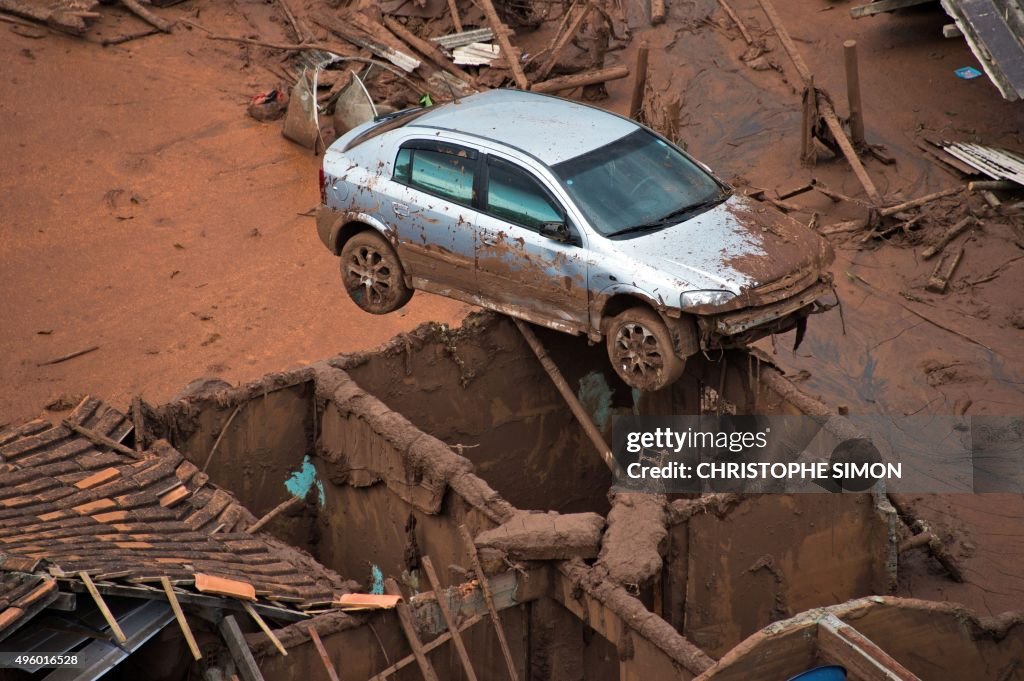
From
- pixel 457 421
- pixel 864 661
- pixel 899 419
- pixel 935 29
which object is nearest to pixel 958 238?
pixel 899 419

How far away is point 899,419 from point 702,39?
29.7 feet

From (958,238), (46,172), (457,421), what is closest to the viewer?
(457,421)

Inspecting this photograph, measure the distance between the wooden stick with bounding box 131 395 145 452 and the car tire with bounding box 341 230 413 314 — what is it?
9.11 ft

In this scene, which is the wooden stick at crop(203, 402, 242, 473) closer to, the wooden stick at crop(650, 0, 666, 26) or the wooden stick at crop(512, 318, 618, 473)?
the wooden stick at crop(512, 318, 618, 473)

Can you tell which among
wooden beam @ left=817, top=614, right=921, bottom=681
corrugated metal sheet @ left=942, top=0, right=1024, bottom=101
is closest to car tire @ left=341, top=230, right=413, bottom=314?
wooden beam @ left=817, top=614, right=921, bottom=681

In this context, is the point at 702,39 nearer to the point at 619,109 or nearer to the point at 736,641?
the point at 619,109

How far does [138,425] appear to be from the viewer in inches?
489

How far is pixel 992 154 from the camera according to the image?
20.2 metres

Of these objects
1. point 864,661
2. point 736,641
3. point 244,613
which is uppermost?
point 864,661

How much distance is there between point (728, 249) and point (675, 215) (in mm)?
702

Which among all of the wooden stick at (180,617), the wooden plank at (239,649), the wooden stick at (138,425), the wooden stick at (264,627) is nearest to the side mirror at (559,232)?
the wooden stick at (138,425)

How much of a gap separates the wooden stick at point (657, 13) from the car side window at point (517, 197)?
1132 cm

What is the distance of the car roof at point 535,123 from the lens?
43.9ft

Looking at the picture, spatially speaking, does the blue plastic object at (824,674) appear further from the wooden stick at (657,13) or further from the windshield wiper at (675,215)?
the wooden stick at (657,13)
